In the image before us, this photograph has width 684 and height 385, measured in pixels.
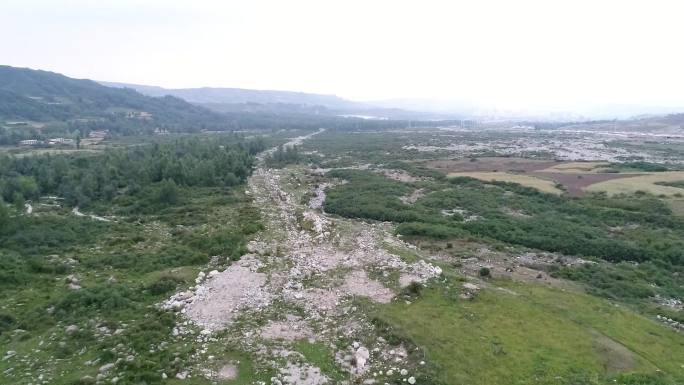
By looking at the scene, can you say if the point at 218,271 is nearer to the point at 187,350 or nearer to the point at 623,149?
the point at 187,350

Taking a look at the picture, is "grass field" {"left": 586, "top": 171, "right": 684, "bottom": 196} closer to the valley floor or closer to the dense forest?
the valley floor

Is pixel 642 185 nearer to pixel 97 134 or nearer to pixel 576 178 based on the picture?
pixel 576 178

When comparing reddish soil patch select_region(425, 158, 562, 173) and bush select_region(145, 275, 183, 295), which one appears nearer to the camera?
bush select_region(145, 275, 183, 295)

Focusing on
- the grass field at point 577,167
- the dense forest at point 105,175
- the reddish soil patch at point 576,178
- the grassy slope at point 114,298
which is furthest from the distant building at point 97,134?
the grass field at point 577,167

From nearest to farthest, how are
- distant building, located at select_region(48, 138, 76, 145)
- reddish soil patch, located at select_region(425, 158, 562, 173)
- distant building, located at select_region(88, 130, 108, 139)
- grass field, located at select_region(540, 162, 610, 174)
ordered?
grass field, located at select_region(540, 162, 610, 174) < reddish soil patch, located at select_region(425, 158, 562, 173) < distant building, located at select_region(48, 138, 76, 145) < distant building, located at select_region(88, 130, 108, 139)

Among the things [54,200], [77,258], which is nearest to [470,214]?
[77,258]

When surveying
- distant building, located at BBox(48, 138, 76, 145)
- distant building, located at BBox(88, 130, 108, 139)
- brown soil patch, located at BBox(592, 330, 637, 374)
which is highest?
brown soil patch, located at BBox(592, 330, 637, 374)

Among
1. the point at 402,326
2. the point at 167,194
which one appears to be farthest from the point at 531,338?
the point at 167,194

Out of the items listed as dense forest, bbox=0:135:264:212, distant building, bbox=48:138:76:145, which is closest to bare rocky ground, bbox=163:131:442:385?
dense forest, bbox=0:135:264:212
